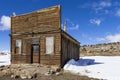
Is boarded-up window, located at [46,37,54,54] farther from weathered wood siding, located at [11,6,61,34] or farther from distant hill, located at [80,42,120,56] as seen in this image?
distant hill, located at [80,42,120,56]

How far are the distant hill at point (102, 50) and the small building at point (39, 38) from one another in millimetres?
32327

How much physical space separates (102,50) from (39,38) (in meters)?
38.0

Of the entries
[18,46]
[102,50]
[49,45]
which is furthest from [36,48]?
[102,50]

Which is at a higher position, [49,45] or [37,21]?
[37,21]

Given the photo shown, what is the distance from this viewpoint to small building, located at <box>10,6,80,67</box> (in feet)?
65.6

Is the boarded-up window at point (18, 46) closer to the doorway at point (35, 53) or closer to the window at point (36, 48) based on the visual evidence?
the doorway at point (35, 53)

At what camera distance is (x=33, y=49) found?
21906 millimetres

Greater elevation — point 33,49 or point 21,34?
point 21,34

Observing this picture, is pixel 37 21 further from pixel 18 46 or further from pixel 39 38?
pixel 18 46

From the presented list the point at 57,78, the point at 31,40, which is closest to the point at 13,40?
the point at 31,40

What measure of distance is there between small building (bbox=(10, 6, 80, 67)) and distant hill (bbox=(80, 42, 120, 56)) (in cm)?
3233

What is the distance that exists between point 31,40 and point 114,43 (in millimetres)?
46327

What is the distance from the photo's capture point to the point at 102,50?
56.2 meters

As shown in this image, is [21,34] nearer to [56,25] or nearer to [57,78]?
[56,25]
